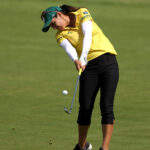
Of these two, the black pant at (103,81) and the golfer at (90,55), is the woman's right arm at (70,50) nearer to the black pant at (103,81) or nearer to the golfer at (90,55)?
the golfer at (90,55)

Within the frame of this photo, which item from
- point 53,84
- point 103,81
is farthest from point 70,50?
point 53,84

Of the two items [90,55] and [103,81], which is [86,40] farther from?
[103,81]

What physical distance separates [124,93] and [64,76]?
2429mm

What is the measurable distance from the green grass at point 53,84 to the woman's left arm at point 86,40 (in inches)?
60.5

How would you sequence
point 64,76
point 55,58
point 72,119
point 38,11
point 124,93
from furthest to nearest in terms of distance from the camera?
point 38,11 < point 55,58 < point 64,76 < point 124,93 < point 72,119

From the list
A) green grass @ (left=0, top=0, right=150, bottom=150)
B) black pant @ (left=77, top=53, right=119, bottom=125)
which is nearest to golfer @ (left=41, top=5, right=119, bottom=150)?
black pant @ (left=77, top=53, right=119, bottom=125)

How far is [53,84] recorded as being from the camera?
1450cm

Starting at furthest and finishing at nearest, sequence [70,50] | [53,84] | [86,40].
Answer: [53,84] < [70,50] < [86,40]

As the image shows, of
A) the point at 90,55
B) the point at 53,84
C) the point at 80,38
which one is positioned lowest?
the point at 53,84

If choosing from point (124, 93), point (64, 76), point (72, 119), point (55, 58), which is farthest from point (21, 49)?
point (72, 119)

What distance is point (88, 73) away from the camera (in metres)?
8.43

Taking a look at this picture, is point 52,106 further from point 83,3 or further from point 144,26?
point 83,3

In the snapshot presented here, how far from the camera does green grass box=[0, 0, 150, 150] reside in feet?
31.5

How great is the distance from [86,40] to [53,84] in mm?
6469
